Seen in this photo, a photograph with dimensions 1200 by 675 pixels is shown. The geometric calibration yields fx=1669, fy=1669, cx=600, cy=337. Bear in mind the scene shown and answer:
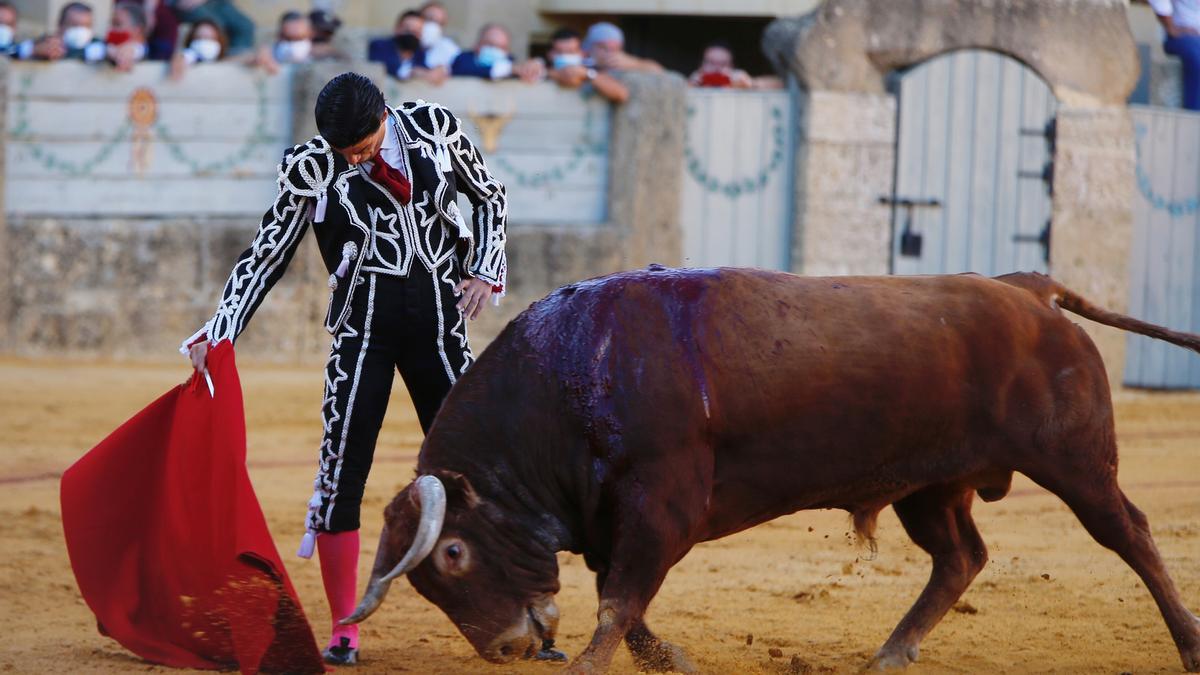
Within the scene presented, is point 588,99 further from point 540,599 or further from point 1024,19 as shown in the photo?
point 540,599

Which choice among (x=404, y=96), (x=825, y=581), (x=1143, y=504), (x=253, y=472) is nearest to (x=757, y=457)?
(x=825, y=581)

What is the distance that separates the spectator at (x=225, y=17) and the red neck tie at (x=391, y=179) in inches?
280

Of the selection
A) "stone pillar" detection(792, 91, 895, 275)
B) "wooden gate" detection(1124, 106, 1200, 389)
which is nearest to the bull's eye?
"stone pillar" detection(792, 91, 895, 275)

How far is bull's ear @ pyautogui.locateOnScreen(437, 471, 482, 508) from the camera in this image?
13.0 ft

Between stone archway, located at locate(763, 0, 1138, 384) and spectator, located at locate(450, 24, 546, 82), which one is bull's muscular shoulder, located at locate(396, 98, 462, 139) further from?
stone archway, located at locate(763, 0, 1138, 384)

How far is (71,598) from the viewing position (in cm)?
525

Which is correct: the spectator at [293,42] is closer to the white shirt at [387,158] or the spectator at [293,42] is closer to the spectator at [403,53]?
the spectator at [403,53]

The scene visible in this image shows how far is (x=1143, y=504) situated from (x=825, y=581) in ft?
6.37

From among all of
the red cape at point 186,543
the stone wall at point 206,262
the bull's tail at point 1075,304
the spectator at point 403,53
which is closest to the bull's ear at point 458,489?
the red cape at point 186,543

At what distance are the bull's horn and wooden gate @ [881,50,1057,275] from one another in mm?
7380

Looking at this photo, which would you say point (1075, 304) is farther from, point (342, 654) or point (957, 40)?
point (957, 40)

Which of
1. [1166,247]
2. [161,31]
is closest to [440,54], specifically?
[161,31]

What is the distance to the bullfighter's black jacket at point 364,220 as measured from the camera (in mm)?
4289

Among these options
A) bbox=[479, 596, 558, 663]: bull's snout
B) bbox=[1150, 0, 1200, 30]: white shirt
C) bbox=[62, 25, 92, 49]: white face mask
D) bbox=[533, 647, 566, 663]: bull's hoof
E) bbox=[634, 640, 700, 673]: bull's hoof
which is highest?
bbox=[1150, 0, 1200, 30]: white shirt
